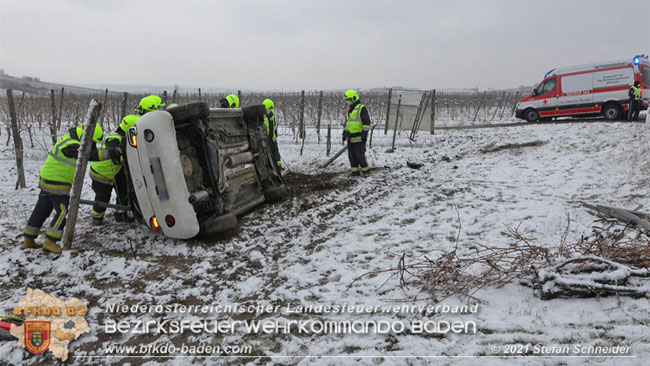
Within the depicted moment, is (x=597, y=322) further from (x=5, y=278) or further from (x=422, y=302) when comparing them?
(x=5, y=278)

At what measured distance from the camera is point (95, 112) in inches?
159

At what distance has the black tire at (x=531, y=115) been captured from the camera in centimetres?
1631

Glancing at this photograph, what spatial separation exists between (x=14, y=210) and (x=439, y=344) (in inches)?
278

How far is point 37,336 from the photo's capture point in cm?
267

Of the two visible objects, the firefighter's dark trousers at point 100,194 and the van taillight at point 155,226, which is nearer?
the van taillight at point 155,226

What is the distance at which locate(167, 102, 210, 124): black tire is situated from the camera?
4176mm

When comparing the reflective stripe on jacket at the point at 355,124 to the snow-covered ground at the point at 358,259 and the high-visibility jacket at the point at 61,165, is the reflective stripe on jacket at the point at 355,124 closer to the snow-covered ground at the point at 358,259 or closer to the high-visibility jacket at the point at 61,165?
the snow-covered ground at the point at 358,259

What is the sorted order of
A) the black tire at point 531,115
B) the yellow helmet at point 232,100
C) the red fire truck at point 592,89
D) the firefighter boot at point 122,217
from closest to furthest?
1. the firefighter boot at point 122,217
2. the yellow helmet at point 232,100
3. the red fire truck at point 592,89
4. the black tire at point 531,115

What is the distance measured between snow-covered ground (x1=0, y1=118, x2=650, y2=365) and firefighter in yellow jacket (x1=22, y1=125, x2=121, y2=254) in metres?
0.26

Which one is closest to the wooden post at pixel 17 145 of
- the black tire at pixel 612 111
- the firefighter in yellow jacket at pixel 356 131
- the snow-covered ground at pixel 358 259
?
the snow-covered ground at pixel 358 259

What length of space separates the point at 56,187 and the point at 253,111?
9.16ft

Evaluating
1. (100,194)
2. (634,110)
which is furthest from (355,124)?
(634,110)

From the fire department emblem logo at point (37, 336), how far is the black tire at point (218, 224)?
178 cm

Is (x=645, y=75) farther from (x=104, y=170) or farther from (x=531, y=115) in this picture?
(x=104, y=170)
